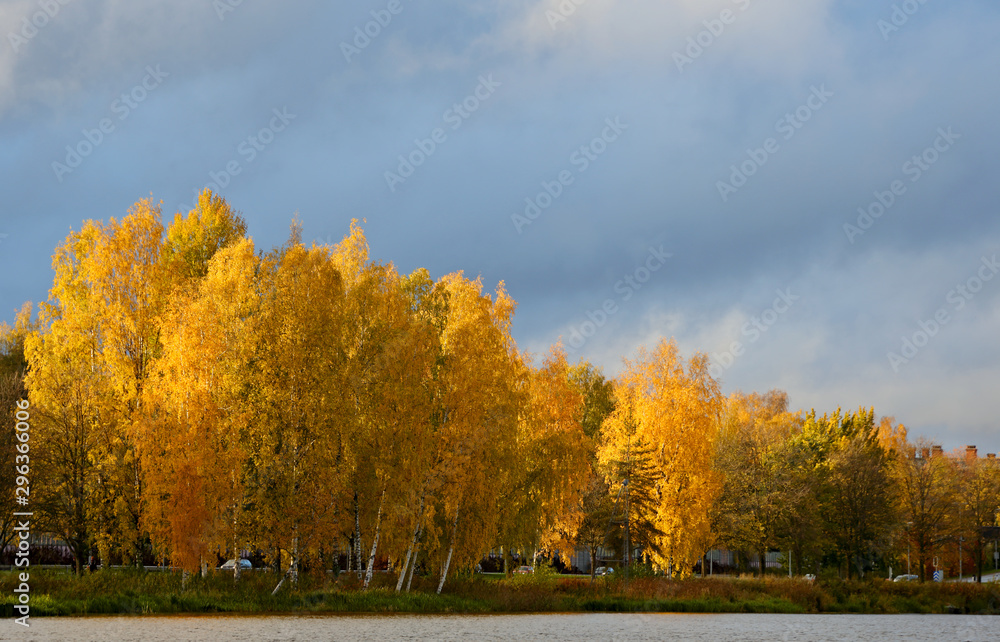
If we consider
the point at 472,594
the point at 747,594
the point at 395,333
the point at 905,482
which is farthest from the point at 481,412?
the point at 905,482

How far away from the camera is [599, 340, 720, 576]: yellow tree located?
55688 mm

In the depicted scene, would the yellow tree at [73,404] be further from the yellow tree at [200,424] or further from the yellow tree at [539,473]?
the yellow tree at [539,473]

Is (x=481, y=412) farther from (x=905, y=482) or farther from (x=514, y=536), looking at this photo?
(x=905, y=482)

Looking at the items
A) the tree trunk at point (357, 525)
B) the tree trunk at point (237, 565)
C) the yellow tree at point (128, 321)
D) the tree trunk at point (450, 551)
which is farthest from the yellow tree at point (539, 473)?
the yellow tree at point (128, 321)

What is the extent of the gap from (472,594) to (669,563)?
19.1 m

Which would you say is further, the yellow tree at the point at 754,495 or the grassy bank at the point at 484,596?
the yellow tree at the point at 754,495

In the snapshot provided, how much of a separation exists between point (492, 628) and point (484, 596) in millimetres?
10723

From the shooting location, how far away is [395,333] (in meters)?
41.2

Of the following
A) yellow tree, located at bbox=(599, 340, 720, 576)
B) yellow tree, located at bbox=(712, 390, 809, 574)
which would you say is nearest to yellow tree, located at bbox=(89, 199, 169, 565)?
yellow tree, located at bbox=(599, 340, 720, 576)

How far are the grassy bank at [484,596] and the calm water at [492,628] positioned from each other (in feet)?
7.16

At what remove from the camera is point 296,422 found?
36.5 metres

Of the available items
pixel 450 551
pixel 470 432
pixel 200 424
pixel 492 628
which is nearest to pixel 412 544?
pixel 450 551

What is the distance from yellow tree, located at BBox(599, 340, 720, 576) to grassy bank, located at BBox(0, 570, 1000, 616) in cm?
348

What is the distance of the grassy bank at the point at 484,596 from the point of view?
3250 centimetres
